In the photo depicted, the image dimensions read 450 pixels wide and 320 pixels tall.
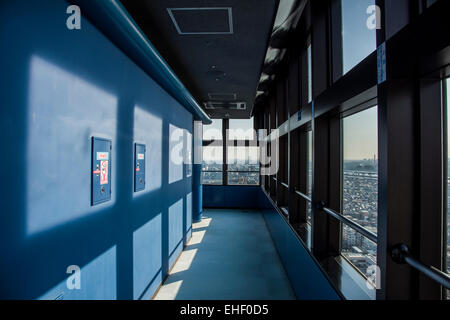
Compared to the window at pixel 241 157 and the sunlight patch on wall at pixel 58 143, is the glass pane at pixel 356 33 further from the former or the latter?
the window at pixel 241 157

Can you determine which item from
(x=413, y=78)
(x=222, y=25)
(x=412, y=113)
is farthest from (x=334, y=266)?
(x=222, y=25)

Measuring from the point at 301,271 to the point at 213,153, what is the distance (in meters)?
6.72

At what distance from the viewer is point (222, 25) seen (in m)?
2.69

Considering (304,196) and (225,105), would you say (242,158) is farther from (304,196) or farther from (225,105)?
(304,196)

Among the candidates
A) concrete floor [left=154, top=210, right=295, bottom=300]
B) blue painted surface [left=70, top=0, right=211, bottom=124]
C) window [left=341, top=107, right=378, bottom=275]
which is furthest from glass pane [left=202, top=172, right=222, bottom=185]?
window [left=341, top=107, right=378, bottom=275]

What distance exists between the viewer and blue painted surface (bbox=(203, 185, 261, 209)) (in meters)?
9.27

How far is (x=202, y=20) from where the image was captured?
260 cm

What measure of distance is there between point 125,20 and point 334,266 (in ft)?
Answer: 9.54

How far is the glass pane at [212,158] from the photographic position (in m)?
9.41

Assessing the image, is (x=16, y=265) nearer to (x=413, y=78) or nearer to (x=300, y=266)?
(x=413, y=78)

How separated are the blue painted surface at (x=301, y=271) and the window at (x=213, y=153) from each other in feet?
17.0

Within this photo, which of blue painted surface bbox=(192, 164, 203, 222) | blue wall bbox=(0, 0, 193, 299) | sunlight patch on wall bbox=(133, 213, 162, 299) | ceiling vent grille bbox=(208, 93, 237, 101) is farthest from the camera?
blue painted surface bbox=(192, 164, 203, 222)

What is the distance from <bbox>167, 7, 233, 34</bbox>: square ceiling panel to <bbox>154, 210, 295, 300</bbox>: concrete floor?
3.40m

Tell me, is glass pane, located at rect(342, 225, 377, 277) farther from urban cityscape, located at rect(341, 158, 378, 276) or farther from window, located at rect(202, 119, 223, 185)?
window, located at rect(202, 119, 223, 185)
